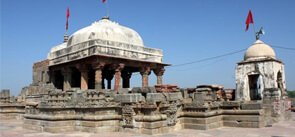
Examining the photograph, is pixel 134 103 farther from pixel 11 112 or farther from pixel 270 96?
pixel 11 112

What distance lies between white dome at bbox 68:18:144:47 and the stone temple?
0.24 feet

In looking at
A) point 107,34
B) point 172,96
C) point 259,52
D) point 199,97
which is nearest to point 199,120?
point 199,97

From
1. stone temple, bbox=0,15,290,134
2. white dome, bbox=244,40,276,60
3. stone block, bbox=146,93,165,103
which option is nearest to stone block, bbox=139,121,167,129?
stone temple, bbox=0,15,290,134

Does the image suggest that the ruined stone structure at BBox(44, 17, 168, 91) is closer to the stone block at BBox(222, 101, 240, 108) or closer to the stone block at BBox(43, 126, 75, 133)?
the stone block at BBox(43, 126, 75, 133)

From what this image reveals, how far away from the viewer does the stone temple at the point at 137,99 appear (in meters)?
8.28

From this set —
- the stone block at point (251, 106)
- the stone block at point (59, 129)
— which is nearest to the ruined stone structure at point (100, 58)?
the stone block at point (59, 129)

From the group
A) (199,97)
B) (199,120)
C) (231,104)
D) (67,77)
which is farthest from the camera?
(67,77)

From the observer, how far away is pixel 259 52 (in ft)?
42.2

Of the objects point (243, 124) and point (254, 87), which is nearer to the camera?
point (243, 124)

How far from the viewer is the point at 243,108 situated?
32.7 feet

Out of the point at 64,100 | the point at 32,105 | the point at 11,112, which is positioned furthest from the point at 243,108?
the point at 11,112

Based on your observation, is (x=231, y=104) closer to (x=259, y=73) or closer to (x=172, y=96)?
(x=172, y=96)

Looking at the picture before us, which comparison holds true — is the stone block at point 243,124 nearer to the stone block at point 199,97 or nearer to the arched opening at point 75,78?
the stone block at point 199,97

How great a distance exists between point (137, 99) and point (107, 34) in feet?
32.5
